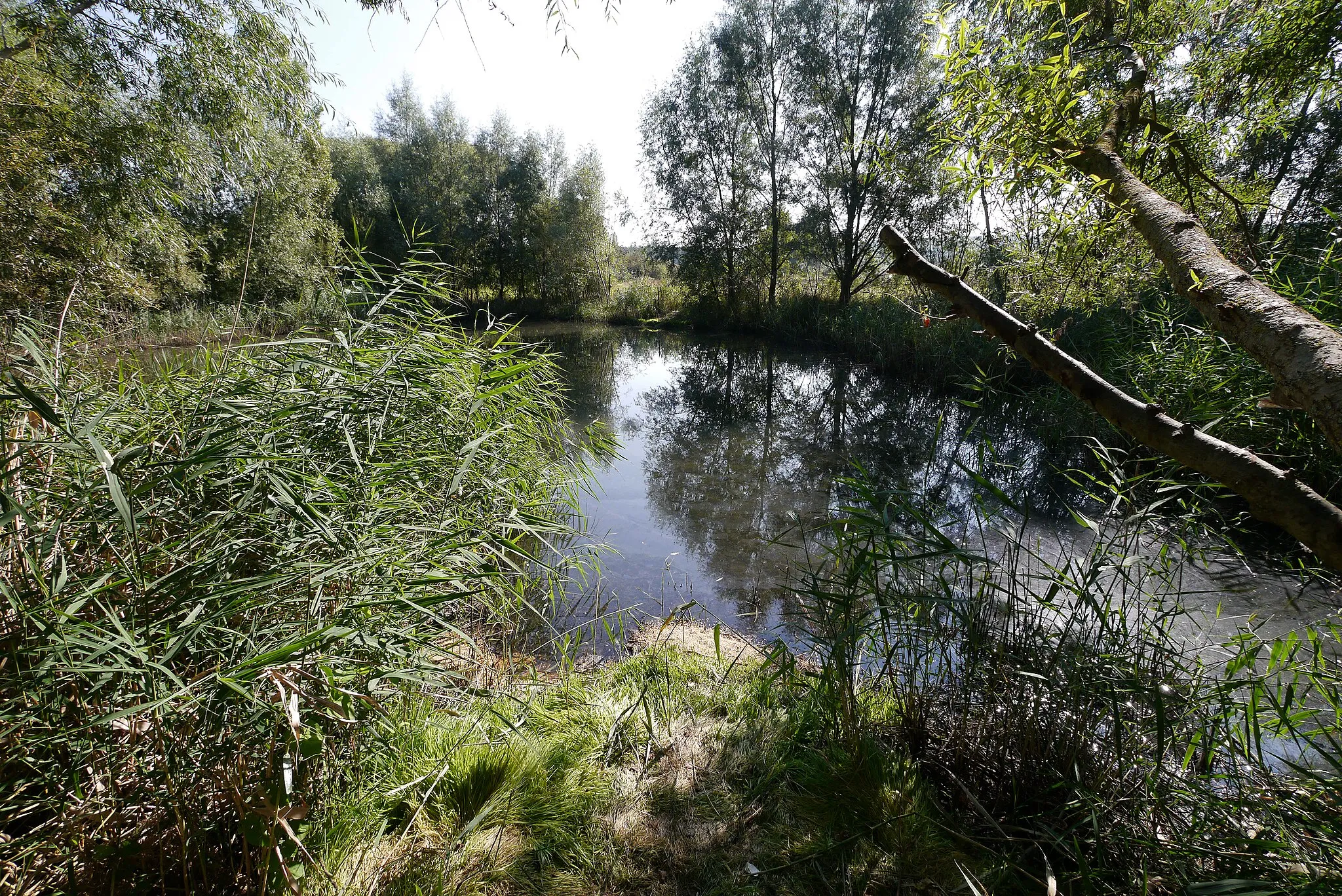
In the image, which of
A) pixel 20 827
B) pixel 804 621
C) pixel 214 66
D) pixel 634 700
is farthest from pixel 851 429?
pixel 214 66

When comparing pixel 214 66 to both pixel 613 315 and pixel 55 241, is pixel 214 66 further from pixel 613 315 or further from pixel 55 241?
pixel 613 315

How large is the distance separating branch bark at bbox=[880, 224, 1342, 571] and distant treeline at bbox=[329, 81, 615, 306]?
2930 centimetres

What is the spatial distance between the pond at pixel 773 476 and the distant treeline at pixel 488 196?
1744 centimetres

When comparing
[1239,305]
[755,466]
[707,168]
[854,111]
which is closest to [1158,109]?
[1239,305]

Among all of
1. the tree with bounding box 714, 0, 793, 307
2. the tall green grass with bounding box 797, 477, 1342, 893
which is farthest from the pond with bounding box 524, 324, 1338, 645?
the tree with bounding box 714, 0, 793, 307

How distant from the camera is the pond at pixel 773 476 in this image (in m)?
4.07

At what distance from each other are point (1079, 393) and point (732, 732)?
1.85 meters

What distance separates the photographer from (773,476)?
7.10 metres

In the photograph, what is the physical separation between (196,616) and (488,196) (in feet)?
106

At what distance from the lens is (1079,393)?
1.47 meters

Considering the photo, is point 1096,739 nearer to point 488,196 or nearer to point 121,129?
point 121,129

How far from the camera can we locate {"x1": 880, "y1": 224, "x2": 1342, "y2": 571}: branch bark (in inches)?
42.8

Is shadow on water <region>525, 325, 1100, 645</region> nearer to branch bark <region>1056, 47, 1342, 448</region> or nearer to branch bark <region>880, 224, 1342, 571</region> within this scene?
branch bark <region>880, 224, 1342, 571</region>

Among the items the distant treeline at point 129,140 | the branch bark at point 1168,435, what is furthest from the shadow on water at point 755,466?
the distant treeline at point 129,140
